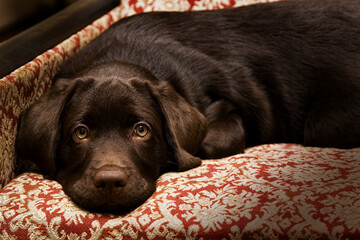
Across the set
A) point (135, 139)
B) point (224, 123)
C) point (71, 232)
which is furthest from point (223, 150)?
point (71, 232)

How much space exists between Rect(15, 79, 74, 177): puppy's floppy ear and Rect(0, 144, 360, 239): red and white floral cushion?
4.3 inches

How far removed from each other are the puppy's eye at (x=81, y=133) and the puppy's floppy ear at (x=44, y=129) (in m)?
0.08

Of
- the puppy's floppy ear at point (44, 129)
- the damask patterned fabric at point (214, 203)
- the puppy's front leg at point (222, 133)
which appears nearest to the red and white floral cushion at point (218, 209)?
the damask patterned fabric at point (214, 203)

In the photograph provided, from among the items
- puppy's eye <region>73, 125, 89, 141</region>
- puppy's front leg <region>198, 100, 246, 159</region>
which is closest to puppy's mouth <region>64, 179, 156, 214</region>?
puppy's eye <region>73, 125, 89, 141</region>

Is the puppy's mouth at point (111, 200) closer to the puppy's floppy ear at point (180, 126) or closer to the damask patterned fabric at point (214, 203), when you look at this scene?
the damask patterned fabric at point (214, 203)

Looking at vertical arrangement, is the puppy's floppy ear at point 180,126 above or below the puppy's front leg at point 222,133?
above

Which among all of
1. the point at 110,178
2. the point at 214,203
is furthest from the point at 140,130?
the point at 214,203

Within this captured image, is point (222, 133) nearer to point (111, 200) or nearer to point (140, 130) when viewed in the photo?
point (140, 130)

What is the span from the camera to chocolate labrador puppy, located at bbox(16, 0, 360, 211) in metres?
1.91

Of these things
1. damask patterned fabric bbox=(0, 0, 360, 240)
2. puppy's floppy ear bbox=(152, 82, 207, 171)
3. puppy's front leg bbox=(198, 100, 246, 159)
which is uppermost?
puppy's floppy ear bbox=(152, 82, 207, 171)

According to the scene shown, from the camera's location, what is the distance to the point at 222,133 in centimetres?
229

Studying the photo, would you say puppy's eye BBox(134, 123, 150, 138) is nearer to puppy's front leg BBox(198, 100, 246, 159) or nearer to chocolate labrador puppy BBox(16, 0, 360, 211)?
chocolate labrador puppy BBox(16, 0, 360, 211)

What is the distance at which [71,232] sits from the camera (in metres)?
1.65

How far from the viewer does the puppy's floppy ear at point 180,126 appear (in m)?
1.98
